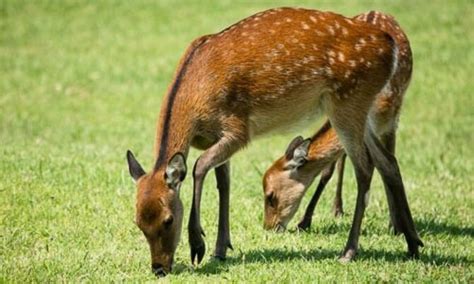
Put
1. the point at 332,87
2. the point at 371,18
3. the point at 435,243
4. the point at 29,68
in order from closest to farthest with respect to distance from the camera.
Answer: the point at 332,87
the point at 435,243
the point at 371,18
the point at 29,68

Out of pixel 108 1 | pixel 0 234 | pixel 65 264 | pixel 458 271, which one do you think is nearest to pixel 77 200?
pixel 0 234

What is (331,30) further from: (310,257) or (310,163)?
(310,163)

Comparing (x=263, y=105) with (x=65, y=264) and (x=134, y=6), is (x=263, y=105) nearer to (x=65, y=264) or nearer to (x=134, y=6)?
(x=65, y=264)

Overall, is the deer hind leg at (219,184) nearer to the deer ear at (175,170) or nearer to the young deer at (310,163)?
the deer ear at (175,170)

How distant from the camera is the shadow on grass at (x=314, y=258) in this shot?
8.05 m

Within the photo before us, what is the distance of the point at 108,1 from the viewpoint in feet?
82.6

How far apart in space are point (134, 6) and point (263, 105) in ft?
55.1

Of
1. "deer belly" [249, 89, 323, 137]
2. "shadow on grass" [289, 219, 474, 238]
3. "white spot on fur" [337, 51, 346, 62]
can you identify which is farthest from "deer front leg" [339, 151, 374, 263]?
"shadow on grass" [289, 219, 474, 238]

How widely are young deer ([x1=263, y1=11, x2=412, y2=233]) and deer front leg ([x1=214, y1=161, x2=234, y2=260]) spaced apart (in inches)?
53.7

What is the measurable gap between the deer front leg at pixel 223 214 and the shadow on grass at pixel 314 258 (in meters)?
0.10

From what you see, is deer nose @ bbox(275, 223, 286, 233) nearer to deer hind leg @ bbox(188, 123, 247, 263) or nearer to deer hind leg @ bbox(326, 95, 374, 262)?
deer hind leg @ bbox(188, 123, 247, 263)

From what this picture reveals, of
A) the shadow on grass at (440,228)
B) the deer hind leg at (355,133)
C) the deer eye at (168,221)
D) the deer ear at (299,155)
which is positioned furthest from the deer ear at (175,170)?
the shadow on grass at (440,228)

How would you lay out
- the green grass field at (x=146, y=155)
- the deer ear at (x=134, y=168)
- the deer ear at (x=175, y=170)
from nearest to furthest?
1. the deer ear at (x=175, y=170)
2. the deer ear at (x=134, y=168)
3. the green grass field at (x=146, y=155)

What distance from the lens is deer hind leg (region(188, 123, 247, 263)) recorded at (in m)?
7.85
